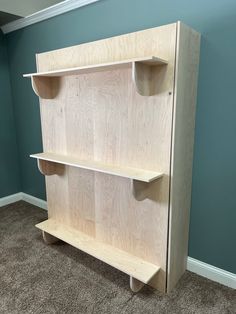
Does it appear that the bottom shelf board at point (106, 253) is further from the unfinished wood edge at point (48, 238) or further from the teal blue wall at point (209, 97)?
the teal blue wall at point (209, 97)

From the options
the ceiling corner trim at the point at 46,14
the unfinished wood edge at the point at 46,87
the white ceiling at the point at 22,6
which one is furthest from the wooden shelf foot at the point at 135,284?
the white ceiling at the point at 22,6

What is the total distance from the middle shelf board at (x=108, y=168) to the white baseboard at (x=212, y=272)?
86 centimetres

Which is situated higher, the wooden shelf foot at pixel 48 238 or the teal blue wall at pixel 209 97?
the teal blue wall at pixel 209 97

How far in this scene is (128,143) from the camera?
1.78 m

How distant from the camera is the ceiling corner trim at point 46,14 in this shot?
2195 mm

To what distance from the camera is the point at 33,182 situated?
320 cm

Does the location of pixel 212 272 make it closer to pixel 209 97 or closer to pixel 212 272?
pixel 212 272

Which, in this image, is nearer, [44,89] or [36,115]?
[44,89]

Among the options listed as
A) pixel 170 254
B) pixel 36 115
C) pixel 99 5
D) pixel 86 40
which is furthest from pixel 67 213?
pixel 99 5

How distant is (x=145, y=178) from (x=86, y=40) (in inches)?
56.9

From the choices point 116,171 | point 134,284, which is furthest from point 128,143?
point 134,284

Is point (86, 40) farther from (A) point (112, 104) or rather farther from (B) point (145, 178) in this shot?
(B) point (145, 178)

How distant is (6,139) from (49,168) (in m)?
1.27

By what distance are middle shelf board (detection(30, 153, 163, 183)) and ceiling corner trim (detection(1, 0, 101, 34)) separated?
1.35 meters
